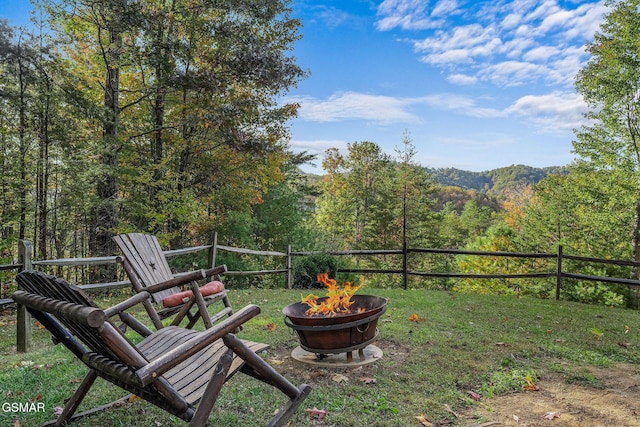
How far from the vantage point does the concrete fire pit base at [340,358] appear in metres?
3.22

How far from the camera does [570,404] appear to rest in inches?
104

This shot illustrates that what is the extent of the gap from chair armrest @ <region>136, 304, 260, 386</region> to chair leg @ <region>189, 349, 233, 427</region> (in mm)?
109

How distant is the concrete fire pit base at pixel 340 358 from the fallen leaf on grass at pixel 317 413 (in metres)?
0.78

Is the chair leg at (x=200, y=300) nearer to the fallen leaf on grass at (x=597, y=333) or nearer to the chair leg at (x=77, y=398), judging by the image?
the chair leg at (x=77, y=398)

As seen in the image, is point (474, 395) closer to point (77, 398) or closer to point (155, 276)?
point (77, 398)

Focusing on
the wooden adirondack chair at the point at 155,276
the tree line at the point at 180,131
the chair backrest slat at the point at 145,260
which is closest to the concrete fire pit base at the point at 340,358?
the wooden adirondack chair at the point at 155,276

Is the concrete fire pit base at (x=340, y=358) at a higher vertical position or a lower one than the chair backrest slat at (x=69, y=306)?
lower

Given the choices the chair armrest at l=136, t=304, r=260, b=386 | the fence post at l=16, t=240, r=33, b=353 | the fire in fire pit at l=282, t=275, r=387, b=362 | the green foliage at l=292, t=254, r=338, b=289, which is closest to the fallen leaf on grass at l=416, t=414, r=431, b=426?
the fire in fire pit at l=282, t=275, r=387, b=362

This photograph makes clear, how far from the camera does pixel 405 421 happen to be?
91.9 inches

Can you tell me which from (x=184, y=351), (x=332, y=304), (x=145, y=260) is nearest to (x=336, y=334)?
(x=332, y=304)

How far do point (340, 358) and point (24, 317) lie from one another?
9.72 feet

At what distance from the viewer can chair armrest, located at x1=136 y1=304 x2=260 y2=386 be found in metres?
1.53

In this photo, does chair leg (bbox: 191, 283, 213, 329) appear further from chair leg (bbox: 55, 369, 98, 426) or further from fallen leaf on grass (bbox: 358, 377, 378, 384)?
fallen leaf on grass (bbox: 358, 377, 378, 384)

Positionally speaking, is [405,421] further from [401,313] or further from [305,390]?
[401,313]
